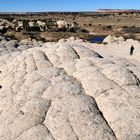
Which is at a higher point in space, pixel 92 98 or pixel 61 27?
pixel 92 98

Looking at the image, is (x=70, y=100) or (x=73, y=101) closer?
(x=73, y=101)

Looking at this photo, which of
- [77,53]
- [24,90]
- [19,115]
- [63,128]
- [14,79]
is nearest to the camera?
[63,128]

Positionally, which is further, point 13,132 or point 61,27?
point 61,27

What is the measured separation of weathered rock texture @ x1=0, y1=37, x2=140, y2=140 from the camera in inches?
711

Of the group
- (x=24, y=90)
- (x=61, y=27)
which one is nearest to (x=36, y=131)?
(x=24, y=90)

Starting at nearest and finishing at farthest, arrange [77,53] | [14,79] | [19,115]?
1. [19,115]
2. [14,79]
3. [77,53]

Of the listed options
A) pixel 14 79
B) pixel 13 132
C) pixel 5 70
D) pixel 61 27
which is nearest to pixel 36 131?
pixel 13 132

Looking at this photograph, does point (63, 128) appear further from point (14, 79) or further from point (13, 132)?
point (14, 79)

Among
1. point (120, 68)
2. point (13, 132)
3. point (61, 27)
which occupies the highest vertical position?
point (120, 68)

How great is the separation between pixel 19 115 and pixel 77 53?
9.53 meters

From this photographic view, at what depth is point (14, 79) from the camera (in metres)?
24.7

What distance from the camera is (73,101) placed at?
19766mm

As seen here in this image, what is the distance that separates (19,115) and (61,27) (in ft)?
436

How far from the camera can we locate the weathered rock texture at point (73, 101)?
18047 millimetres
